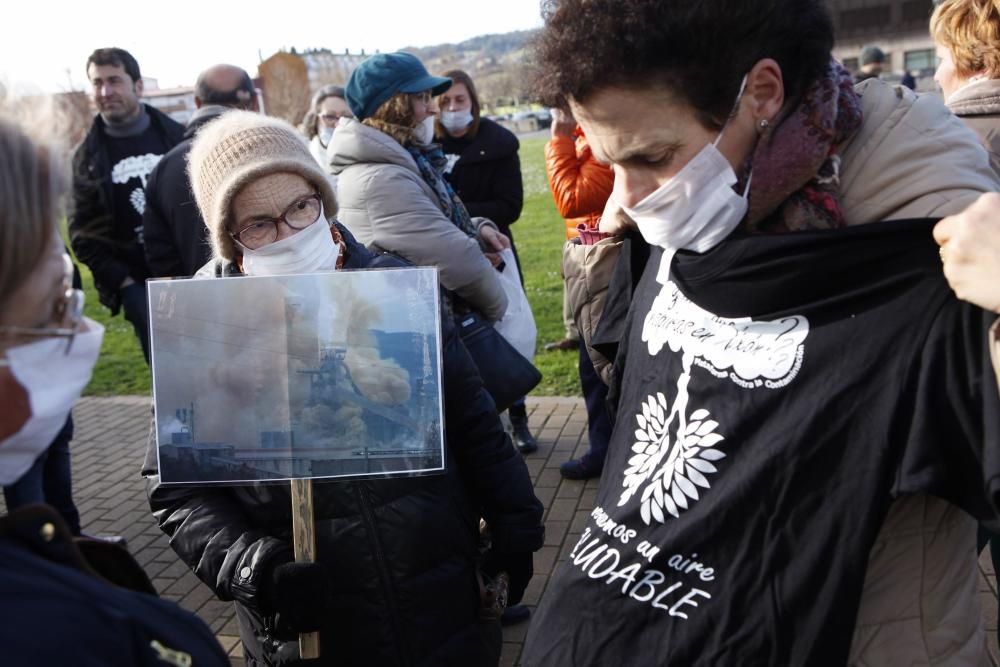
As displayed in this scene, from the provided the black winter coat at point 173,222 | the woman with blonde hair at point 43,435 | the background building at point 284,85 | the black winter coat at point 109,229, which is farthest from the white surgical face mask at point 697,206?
the background building at point 284,85

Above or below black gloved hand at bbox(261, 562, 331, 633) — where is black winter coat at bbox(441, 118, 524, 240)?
above

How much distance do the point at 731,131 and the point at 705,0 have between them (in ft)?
0.75

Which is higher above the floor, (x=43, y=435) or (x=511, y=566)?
(x=43, y=435)

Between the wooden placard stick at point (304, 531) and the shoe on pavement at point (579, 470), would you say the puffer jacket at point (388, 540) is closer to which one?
the wooden placard stick at point (304, 531)

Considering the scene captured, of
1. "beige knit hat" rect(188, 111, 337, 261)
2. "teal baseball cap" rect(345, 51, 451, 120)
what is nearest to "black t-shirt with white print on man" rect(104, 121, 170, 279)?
"teal baseball cap" rect(345, 51, 451, 120)

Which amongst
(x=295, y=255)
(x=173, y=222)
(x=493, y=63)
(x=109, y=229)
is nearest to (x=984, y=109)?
(x=295, y=255)

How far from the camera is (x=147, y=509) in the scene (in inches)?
209

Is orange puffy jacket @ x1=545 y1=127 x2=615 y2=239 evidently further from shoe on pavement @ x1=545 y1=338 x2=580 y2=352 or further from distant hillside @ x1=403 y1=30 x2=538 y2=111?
shoe on pavement @ x1=545 y1=338 x2=580 y2=352

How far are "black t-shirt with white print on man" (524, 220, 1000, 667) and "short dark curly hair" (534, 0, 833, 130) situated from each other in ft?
0.90

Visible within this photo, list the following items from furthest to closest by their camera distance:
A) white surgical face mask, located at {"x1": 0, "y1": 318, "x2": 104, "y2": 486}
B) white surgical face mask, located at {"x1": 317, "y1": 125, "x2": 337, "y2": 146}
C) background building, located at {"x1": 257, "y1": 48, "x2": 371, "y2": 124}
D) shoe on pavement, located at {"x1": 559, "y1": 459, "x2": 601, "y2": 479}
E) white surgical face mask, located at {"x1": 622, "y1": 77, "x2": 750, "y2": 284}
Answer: background building, located at {"x1": 257, "y1": 48, "x2": 371, "y2": 124} → white surgical face mask, located at {"x1": 317, "y1": 125, "x2": 337, "y2": 146} → shoe on pavement, located at {"x1": 559, "y1": 459, "x2": 601, "y2": 479} → white surgical face mask, located at {"x1": 622, "y1": 77, "x2": 750, "y2": 284} → white surgical face mask, located at {"x1": 0, "y1": 318, "x2": 104, "y2": 486}

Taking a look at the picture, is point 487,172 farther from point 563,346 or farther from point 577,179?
point 563,346

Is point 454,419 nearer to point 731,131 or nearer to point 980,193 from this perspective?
point 731,131

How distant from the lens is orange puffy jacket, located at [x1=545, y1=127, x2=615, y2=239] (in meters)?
4.84

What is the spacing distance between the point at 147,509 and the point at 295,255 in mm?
3465
